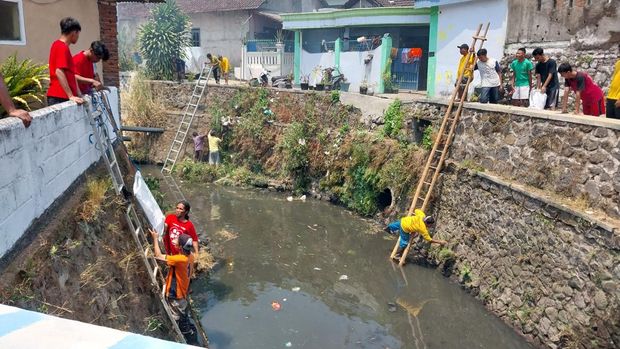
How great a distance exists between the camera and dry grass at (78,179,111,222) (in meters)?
5.31

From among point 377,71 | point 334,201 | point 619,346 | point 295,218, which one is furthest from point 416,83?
point 619,346

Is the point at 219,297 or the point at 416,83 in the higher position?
the point at 416,83

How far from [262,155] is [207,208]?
3.60 metres

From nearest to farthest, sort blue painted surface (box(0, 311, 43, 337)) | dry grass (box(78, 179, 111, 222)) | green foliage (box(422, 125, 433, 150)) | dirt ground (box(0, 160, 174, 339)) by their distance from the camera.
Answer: blue painted surface (box(0, 311, 43, 337)), dirt ground (box(0, 160, 174, 339)), dry grass (box(78, 179, 111, 222)), green foliage (box(422, 125, 433, 150))

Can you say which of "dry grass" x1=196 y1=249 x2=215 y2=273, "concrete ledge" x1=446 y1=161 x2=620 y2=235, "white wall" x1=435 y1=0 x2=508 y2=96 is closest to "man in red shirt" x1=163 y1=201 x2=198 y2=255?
"dry grass" x1=196 y1=249 x2=215 y2=273

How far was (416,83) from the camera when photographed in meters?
19.4

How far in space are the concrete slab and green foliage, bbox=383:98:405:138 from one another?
11690mm

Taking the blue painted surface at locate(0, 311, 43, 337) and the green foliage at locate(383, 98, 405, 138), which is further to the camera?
the green foliage at locate(383, 98, 405, 138)

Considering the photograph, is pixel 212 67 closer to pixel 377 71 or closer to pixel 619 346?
pixel 377 71

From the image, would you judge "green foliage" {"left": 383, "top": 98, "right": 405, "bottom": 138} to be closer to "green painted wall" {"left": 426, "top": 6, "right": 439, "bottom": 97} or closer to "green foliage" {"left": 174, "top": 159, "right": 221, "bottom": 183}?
"green painted wall" {"left": 426, "top": 6, "right": 439, "bottom": 97}

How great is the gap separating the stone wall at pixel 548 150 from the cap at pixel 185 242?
565 centimetres

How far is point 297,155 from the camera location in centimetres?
1554

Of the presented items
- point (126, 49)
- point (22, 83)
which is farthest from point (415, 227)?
point (126, 49)

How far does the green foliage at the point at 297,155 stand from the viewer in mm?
15539
